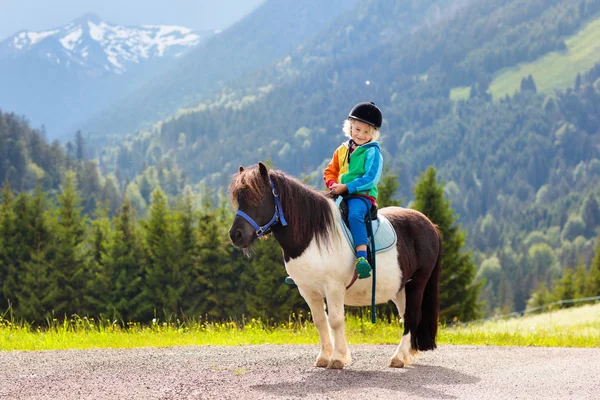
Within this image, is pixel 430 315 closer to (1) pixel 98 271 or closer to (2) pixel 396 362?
(2) pixel 396 362

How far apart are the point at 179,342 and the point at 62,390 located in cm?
470

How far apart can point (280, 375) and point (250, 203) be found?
2.09 m

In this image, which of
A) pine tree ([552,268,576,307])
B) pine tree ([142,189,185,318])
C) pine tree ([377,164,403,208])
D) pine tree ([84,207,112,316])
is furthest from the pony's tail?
pine tree ([552,268,576,307])

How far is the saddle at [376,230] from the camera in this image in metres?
9.79

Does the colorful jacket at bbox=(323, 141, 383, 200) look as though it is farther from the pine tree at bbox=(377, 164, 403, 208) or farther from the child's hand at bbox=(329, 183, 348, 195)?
the pine tree at bbox=(377, 164, 403, 208)

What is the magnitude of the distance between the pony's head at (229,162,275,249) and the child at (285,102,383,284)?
1041 mm

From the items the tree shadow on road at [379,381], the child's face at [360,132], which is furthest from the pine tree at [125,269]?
the tree shadow on road at [379,381]

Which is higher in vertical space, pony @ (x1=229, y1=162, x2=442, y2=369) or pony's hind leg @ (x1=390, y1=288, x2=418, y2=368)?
pony @ (x1=229, y1=162, x2=442, y2=369)

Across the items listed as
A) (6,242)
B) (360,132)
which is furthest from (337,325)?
(6,242)

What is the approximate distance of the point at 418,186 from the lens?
4912cm

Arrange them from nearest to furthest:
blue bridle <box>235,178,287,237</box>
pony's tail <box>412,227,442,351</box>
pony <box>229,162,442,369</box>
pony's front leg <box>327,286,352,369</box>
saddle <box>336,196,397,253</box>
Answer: blue bridle <box>235,178,287,237</box>
pony <box>229,162,442,369</box>
pony's front leg <box>327,286,352,369</box>
saddle <box>336,196,397,253</box>
pony's tail <box>412,227,442,351</box>

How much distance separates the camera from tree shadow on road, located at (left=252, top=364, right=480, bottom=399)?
812cm

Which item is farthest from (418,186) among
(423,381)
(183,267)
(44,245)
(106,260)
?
(423,381)

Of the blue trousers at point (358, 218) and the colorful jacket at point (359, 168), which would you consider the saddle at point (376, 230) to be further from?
the colorful jacket at point (359, 168)
